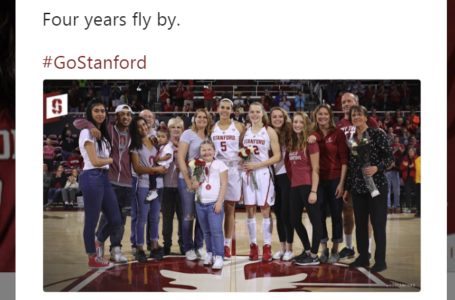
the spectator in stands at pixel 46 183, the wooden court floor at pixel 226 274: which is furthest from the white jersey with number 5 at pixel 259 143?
the spectator in stands at pixel 46 183

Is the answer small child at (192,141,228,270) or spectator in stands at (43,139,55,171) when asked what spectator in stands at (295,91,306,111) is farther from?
spectator in stands at (43,139,55,171)

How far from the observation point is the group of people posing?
407 cm

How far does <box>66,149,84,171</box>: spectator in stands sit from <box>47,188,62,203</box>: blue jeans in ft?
0.77

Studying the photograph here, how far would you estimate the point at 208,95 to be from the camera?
407cm

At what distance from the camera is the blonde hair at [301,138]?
4129 mm

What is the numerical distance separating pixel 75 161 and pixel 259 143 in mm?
1749

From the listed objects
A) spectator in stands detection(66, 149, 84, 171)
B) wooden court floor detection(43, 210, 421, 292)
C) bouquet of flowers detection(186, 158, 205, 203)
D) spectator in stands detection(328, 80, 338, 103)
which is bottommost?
wooden court floor detection(43, 210, 421, 292)

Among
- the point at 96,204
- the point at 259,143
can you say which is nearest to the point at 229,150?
the point at 259,143

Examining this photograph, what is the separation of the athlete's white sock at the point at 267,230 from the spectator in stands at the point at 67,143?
1.94 metres

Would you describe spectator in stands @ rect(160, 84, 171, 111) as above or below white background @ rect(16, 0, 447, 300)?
below

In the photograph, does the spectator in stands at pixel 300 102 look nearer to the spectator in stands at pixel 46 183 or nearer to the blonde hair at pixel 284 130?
the blonde hair at pixel 284 130
